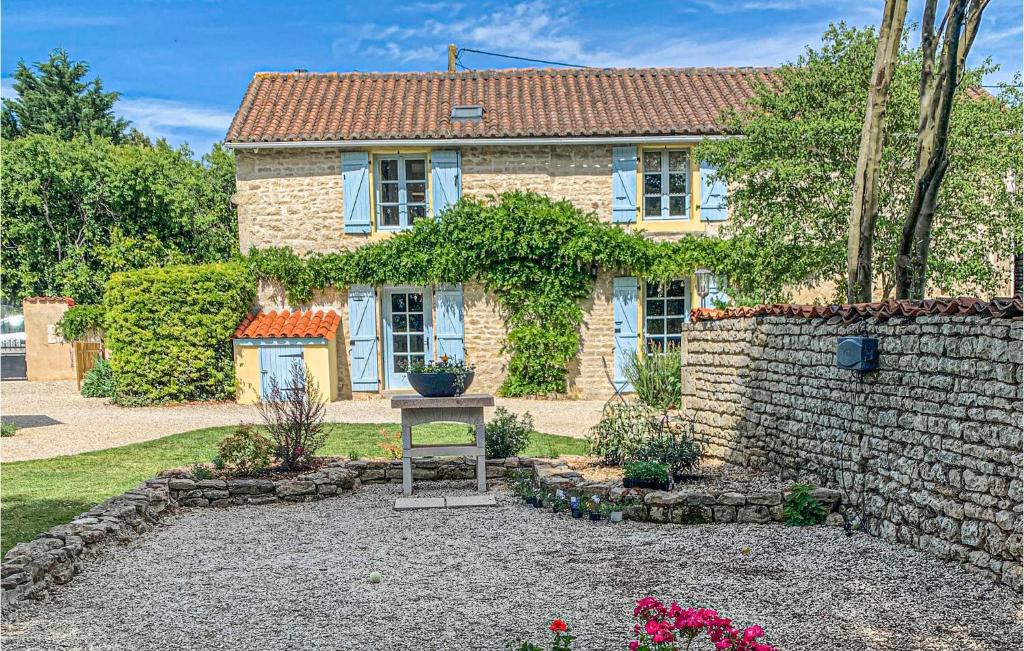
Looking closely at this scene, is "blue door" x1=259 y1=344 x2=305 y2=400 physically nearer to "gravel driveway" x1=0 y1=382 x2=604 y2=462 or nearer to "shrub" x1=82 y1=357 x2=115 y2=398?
"gravel driveway" x1=0 y1=382 x2=604 y2=462

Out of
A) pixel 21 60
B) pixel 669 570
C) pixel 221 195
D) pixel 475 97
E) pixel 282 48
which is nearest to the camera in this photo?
pixel 669 570

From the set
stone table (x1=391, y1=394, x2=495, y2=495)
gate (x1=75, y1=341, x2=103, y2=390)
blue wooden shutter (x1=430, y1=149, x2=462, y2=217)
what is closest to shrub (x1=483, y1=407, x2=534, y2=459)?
stone table (x1=391, y1=394, x2=495, y2=495)

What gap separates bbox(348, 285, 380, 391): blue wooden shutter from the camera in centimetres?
1441

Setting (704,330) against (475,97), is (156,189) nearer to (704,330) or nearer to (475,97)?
(475,97)

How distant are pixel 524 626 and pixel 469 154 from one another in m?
11.2

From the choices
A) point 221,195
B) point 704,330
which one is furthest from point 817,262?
point 221,195

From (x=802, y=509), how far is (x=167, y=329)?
10.9 m

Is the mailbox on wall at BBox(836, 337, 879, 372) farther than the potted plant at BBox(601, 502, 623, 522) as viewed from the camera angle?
No

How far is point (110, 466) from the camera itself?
8.87 m

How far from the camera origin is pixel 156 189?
797 inches

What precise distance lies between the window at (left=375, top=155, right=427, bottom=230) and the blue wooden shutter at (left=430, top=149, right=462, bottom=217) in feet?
0.95

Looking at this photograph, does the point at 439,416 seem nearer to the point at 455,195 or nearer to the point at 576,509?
the point at 576,509

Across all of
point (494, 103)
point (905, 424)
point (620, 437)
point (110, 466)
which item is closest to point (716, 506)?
point (905, 424)

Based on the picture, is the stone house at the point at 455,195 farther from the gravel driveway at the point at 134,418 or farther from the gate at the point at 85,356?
the gate at the point at 85,356
